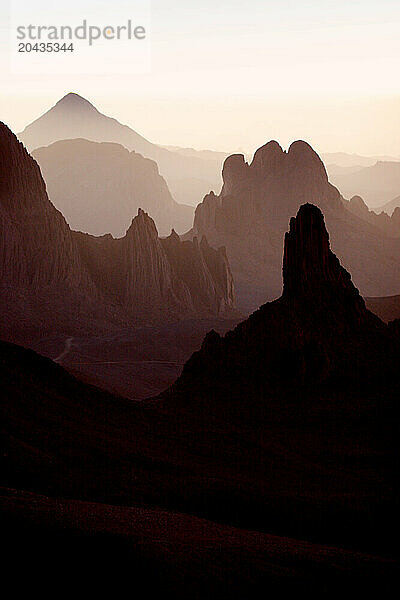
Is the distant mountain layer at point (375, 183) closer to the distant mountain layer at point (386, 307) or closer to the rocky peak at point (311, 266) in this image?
the distant mountain layer at point (386, 307)

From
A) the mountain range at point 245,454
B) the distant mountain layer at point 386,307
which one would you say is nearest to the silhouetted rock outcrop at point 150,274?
the distant mountain layer at point 386,307

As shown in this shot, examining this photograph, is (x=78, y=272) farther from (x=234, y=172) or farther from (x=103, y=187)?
(x=103, y=187)

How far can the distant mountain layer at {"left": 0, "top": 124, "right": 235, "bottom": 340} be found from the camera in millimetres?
52156

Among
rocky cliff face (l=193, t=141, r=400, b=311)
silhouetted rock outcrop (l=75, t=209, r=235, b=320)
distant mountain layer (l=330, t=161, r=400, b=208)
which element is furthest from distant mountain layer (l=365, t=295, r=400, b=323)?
distant mountain layer (l=330, t=161, r=400, b=208)

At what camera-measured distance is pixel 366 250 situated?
308ft

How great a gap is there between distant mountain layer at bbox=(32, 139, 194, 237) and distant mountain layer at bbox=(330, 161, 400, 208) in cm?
6636

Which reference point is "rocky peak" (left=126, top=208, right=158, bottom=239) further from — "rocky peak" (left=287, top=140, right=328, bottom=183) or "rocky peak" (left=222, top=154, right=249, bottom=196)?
"rocky peak" (left=287, top=140, right=328, bottom=183)

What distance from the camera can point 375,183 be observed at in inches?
7229

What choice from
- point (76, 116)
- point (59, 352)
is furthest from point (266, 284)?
point (76, 116)

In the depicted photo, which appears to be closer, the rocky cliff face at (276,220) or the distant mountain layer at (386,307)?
the distant mountain layer at (386,307)

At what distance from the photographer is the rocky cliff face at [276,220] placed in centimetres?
9069

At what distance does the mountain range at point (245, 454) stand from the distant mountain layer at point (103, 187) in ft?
349

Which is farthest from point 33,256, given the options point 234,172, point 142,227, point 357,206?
point 357,206

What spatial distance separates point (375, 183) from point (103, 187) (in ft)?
289
